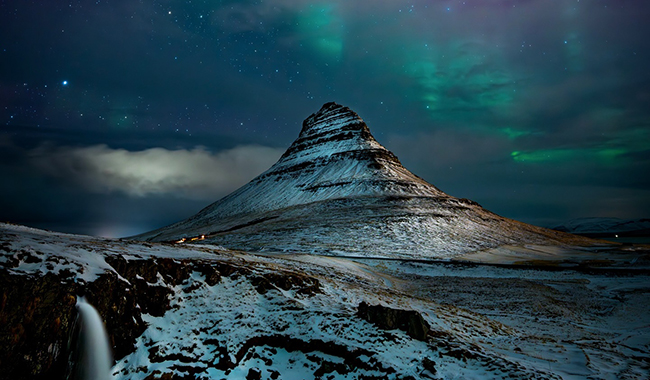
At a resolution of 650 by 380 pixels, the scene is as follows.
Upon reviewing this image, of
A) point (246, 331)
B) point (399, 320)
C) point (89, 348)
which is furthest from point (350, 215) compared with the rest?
point (89, 348)

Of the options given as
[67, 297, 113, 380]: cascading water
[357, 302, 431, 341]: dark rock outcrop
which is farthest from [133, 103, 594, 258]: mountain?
[67, 297, 113, 380]: cascading water

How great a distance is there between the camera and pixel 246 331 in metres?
10.7

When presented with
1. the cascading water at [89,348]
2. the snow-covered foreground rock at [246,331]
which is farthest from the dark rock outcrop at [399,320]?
the cascading water at [89,348]

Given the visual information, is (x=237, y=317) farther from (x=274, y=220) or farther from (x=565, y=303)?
(x=274, y=220)

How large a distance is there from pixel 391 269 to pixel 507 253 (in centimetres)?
3685

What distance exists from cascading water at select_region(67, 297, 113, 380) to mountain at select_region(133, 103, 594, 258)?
4418 cm

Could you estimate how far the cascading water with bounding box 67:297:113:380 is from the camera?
8203 mm

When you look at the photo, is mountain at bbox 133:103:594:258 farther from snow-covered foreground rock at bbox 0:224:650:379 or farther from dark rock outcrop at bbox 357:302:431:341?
dark rock outcrop at bbox 357:302:431:341

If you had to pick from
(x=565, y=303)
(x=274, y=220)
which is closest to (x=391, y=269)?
(x=565, y=303)

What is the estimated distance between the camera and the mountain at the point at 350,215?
209 ft

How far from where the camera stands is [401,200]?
99.9 meters

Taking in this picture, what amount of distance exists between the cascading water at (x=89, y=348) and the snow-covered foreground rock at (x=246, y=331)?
207mm

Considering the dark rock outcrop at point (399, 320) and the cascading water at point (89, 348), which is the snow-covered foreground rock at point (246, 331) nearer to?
the dark rock outcrop at point (399, 320)

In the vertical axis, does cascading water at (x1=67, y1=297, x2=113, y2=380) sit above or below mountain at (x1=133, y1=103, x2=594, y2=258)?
below
